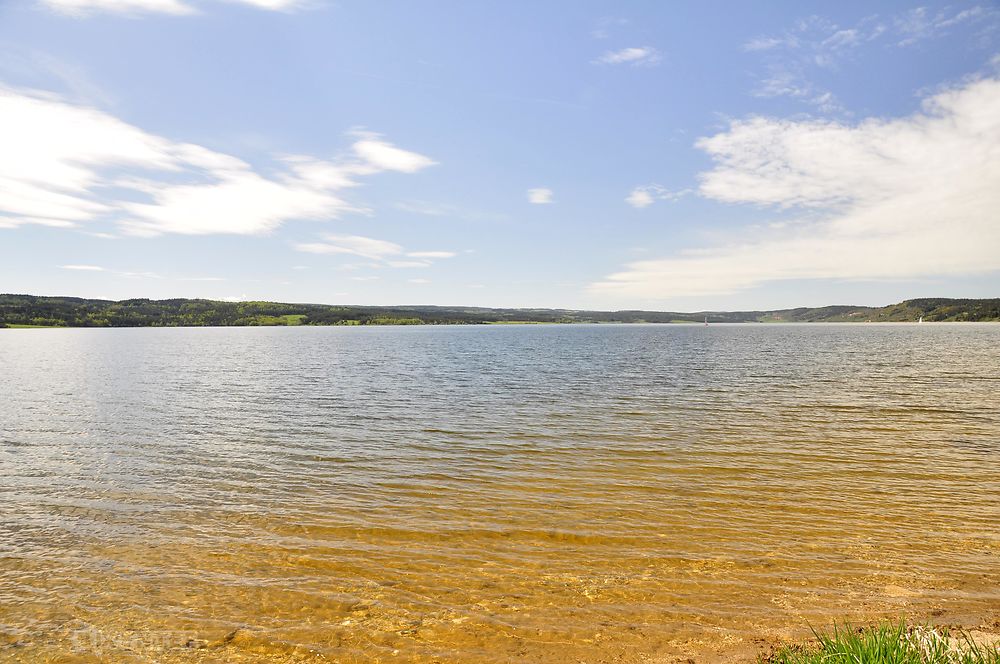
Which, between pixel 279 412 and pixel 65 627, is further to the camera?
pixel 279 412

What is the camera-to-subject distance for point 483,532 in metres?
13.4

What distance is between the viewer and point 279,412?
106ft

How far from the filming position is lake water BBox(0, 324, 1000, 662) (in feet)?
29.6

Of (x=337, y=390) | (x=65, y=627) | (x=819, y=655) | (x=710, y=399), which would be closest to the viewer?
(x=819, y=655)

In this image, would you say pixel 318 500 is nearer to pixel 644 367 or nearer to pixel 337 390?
pixel 337 390

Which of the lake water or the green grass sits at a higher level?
the green grass

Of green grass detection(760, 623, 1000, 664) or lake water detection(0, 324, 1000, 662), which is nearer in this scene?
green grass detection(760, 623, 1000, 664)

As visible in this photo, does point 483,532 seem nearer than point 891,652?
No

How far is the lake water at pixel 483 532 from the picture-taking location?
9.02 meters

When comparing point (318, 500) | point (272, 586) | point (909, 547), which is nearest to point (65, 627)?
point (272, 586)

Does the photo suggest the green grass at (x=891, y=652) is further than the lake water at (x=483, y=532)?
No

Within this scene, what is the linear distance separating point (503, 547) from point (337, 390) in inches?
1323

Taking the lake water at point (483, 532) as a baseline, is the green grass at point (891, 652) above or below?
above

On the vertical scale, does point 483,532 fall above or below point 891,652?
below
